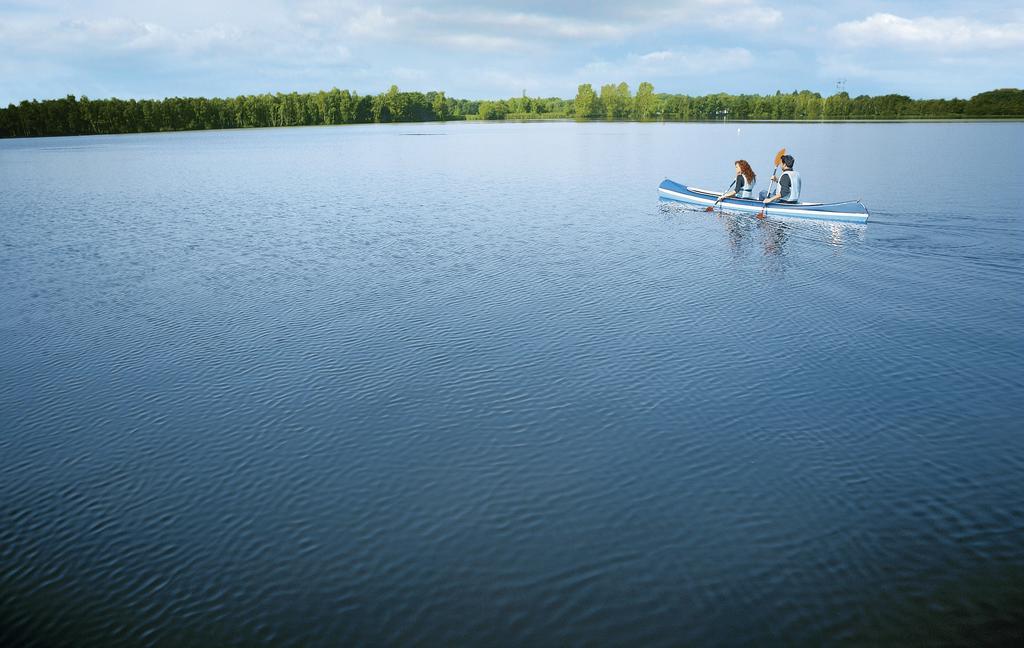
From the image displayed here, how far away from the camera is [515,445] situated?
957 cm

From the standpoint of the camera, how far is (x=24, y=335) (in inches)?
580

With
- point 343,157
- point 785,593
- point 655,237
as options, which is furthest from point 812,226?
point 343,157

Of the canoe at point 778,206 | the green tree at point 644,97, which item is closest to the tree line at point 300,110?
the green tree at point 644,97

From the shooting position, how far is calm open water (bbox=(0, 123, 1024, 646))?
6.58 m

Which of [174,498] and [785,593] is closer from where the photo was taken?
[785,593]

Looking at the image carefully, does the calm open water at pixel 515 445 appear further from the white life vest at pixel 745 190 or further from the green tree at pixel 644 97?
the green tree at pixel 644 97

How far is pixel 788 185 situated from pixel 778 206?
89 centimetres

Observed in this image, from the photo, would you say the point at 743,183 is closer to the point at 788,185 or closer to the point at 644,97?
the point at 788,185

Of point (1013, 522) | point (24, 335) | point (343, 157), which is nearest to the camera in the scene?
point (1013, 522)

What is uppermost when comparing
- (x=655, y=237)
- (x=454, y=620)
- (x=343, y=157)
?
(x=343, y=157)

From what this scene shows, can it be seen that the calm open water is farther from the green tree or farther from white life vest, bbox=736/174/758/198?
the green tree

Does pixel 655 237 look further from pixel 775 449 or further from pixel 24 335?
pixel 24 335

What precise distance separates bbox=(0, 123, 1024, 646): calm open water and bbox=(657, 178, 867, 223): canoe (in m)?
2.52

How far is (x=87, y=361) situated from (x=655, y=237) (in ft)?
60.4
